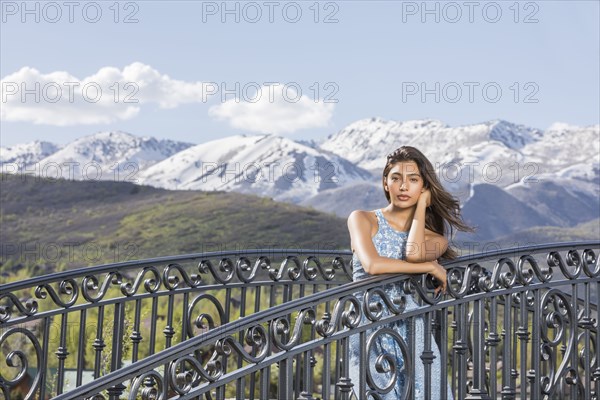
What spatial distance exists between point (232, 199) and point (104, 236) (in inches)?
308

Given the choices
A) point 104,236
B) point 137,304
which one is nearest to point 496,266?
point 137,304

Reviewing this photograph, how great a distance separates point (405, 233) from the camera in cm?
334

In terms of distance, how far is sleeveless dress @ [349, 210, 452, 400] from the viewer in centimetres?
321

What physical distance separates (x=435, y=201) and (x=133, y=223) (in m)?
41.7

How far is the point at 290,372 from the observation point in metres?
2.73

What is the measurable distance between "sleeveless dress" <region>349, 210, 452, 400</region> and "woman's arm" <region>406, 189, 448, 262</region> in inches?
3.6

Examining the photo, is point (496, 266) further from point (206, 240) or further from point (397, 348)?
point (206, 240)

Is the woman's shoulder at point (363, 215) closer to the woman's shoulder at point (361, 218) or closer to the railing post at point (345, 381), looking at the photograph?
the woman's shoulder at point (361, 218)

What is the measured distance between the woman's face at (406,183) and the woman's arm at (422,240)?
0.11 feet

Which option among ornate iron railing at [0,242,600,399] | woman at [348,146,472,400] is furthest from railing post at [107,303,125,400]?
woman at [348,146,472,400]

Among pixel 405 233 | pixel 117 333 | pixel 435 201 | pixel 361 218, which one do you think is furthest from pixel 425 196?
pixel 117 333

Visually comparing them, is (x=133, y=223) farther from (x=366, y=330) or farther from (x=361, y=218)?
(x=366, y=330)

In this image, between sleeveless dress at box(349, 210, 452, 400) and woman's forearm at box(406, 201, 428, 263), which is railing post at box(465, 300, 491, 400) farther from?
Answer: woman's forearm at box(406, 201, 428, 263)

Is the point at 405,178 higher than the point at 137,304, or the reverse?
the point at 405,178
